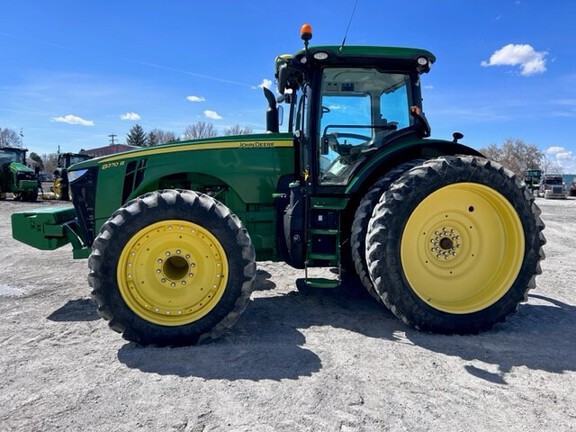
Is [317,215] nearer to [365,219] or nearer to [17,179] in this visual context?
[365,219]

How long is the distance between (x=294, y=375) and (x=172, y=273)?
4.40 feet

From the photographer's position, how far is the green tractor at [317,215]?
3324 millimetres

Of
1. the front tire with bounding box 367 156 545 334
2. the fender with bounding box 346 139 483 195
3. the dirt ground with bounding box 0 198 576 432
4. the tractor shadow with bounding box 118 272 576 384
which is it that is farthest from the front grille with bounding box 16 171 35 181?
the front tire with bounding box 367 156 545 334

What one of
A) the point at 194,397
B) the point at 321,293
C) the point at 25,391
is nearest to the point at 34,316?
the point at 25,391

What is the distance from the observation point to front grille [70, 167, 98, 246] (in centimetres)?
432

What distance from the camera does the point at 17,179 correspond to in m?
19.7

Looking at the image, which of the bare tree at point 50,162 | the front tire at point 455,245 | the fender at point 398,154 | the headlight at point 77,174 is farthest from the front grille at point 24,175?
the bare tree at point 50,162

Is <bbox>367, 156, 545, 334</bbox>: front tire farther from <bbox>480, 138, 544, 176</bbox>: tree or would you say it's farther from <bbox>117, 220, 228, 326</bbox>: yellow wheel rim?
<bbox>480, 138, 544, 176</bbox>: tree

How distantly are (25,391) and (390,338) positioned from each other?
2.71m

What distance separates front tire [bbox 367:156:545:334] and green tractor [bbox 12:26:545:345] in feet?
0.04

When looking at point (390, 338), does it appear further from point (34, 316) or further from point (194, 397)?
point (34, 316)

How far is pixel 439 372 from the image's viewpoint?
2904 mm

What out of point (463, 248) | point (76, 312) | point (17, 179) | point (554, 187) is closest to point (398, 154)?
point (463, 248)

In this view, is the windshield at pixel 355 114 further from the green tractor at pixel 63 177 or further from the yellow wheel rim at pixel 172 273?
the green tractor at pixel 63 177
